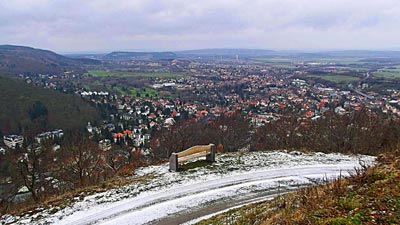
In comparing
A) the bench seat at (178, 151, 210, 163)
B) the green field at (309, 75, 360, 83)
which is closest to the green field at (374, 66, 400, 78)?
the green field at (309, 75, 360, 83)

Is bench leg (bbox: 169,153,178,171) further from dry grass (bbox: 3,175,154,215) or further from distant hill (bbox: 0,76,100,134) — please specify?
distant hill (bbox: 0,76,100,134)

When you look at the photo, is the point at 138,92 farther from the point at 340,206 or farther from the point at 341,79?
the point at 340,206

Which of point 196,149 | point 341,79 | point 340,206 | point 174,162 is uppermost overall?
point 340,206

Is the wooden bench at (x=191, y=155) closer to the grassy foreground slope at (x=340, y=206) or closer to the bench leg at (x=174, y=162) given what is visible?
the bench leg at (x=174, y=162)

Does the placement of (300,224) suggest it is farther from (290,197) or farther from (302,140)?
(302,140)

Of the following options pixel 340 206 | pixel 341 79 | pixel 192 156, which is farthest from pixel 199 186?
pixel 341 79

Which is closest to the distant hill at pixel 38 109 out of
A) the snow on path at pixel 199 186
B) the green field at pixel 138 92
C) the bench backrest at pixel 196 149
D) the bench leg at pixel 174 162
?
the green field at pixel 138 92
